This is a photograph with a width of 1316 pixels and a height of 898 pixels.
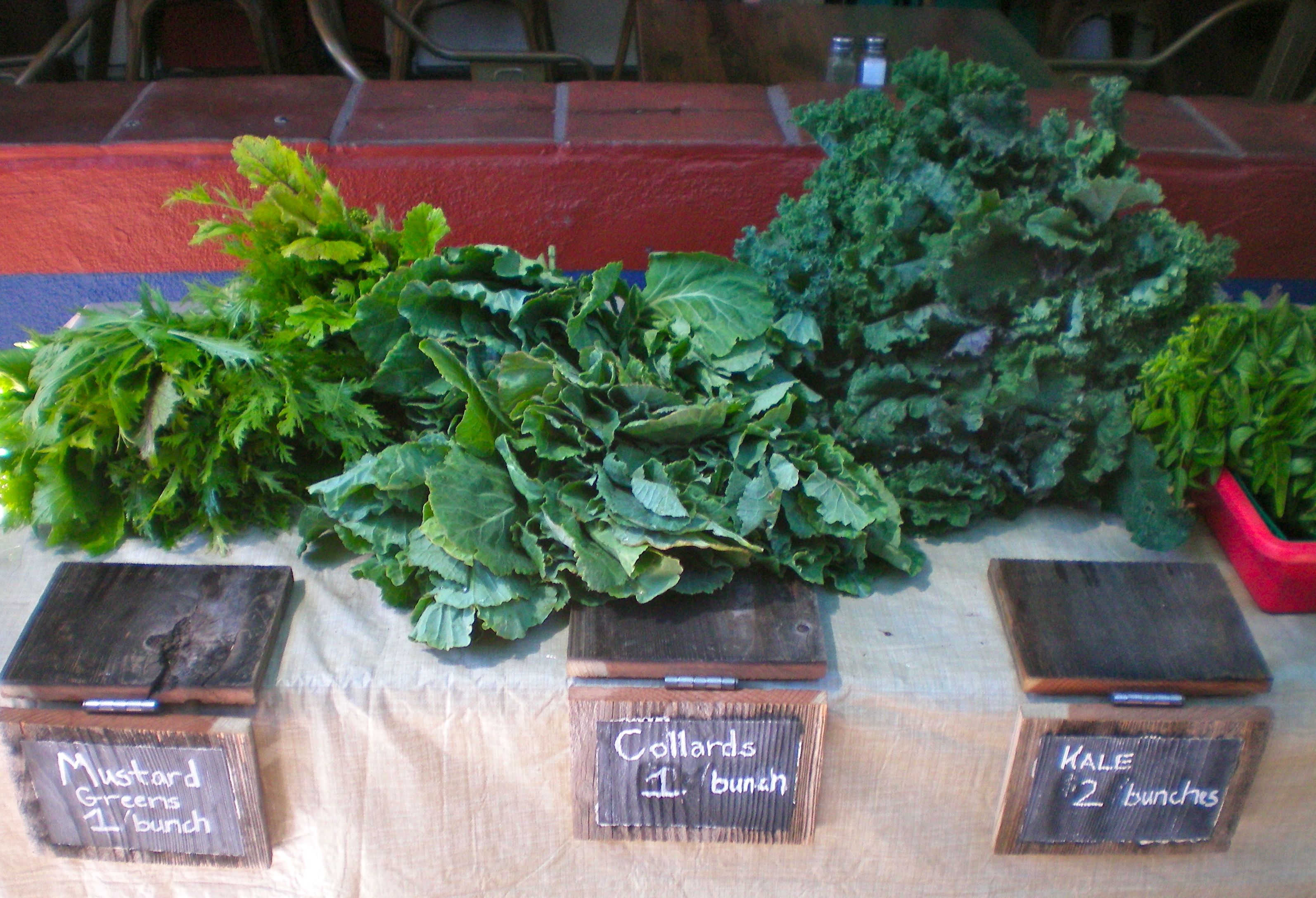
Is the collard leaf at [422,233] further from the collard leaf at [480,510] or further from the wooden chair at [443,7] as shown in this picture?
the wooden chair at [443,7]

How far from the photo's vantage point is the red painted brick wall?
1728mm

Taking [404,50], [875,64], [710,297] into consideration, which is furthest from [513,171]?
[404,50]

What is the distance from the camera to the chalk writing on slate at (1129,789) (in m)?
1.13

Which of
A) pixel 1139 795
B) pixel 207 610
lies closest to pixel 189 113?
pixel 207 610

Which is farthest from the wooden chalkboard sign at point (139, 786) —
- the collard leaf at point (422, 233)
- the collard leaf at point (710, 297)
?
the collard leaf at point (710, 297)

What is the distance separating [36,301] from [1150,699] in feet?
6.71

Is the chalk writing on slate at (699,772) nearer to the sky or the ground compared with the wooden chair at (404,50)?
nearer to the ground

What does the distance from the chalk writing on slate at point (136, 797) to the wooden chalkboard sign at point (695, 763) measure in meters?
0.44

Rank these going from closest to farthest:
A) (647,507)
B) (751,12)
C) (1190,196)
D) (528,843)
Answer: (647,507), (528,843), (1190,196), (751,12)

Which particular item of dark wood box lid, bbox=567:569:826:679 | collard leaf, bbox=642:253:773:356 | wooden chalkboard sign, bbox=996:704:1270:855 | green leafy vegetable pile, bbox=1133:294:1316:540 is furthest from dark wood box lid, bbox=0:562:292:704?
green leafy vegetable pile, bbox=1133:294:1316:540

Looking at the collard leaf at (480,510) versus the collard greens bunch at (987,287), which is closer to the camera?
the collard leaf at (480,510)

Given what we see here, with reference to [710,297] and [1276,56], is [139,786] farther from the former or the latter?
[1276,56]

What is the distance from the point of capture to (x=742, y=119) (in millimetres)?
1898

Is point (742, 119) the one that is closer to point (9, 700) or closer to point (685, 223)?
point (685, 223)
